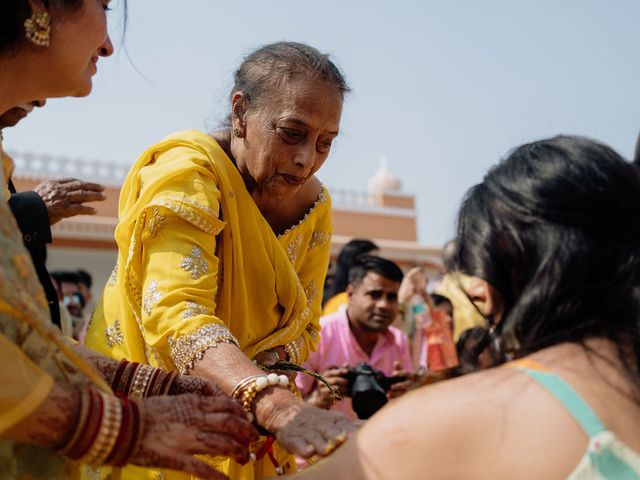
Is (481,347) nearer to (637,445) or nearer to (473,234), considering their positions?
(473,234)

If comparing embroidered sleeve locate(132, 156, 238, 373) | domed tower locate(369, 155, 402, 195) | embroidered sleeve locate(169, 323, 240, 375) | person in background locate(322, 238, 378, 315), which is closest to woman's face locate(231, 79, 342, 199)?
embroidered sleeve locate(132, 156, 238, 373)

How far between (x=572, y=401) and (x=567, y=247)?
317mm

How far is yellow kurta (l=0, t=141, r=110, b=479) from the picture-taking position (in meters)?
1.65

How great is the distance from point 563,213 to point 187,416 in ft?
2.87

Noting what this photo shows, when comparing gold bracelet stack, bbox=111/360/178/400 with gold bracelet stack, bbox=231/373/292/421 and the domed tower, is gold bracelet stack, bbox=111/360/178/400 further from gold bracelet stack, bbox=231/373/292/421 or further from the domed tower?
the domed tower

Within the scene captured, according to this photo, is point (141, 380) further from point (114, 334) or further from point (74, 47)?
point (114, 334)

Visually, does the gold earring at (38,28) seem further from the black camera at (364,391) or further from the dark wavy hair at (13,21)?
the black camera at (364,391)

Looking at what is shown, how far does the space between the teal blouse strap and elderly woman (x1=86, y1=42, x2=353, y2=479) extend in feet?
3.02

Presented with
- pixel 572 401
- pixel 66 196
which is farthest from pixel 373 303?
pixel 572 401

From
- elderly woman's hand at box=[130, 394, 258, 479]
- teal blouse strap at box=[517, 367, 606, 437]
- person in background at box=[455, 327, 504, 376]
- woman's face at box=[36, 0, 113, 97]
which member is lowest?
elderly woman's hand at box=[130, 394, 258, 479]

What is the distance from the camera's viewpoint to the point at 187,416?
1865mm

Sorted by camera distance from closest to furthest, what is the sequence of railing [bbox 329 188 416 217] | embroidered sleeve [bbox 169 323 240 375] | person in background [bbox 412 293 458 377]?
embroidered sleeve [bbox 169 323 240 375], person in background [bbox 412 293 458 377], railing [bbox 329 188 416 217]

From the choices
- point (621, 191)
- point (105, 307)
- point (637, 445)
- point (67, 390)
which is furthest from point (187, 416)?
point (105, 307)

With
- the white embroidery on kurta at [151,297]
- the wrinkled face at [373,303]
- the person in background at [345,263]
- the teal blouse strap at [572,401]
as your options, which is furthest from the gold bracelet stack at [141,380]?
the person in background at [345,263]
